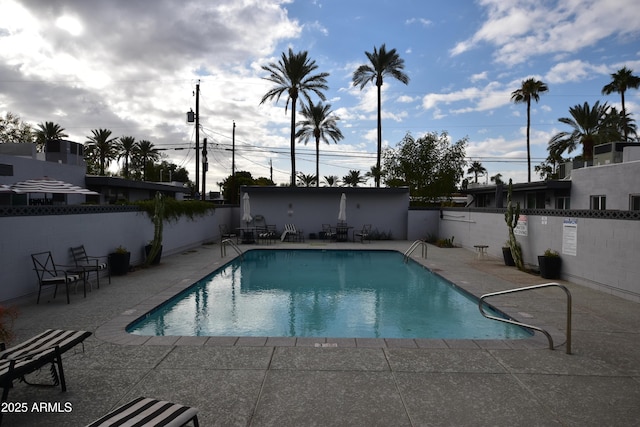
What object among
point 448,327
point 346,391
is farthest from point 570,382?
point 448,327

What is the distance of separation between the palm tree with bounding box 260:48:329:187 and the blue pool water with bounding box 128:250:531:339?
16.0 metres

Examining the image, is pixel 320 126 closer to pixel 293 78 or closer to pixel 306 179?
pixel 293 78

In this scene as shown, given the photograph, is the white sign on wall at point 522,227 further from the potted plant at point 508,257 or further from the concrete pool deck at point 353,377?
the concrete pool deck at point 353,377

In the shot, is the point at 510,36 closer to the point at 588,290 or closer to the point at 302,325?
the point at 588,290

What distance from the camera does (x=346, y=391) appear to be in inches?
152

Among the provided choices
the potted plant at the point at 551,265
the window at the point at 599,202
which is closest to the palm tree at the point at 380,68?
the window at the point at 599,202

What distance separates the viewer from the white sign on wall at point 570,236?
984cm

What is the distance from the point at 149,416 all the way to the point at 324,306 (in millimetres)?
6053

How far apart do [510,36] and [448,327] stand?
524 inches

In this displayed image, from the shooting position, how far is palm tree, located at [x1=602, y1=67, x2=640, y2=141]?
3069cm

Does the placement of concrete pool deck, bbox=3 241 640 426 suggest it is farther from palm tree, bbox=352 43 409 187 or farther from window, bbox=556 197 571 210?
palm tree, bbox=352 43 409 187

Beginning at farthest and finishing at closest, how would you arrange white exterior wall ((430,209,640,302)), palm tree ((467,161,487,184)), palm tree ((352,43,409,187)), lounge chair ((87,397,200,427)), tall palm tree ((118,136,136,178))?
palm tree ((467,161,487,184)), tall palm tree ((118,136,136,178)), palm tree ((352,43,409,187)), white exterior wall ((430,209,640,302)), lounge chair ((87,397,200,427))

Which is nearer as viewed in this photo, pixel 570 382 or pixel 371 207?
pixel 570 382

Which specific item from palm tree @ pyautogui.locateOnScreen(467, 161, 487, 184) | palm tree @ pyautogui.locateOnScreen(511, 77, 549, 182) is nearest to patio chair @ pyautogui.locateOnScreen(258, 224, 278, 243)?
palm tree @ pyautogui.locateOnScreen(511, 77, 549, 182)
